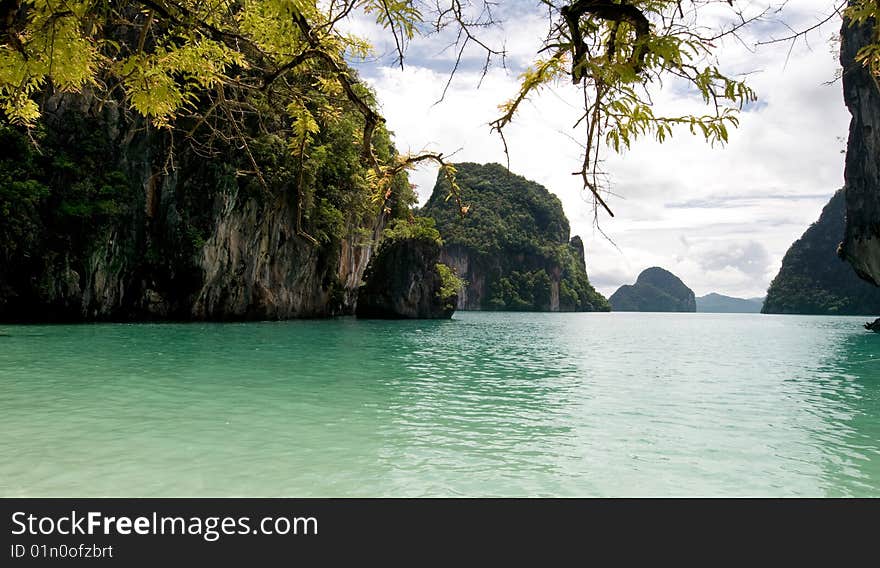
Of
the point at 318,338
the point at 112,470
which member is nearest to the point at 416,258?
the point at 318,338

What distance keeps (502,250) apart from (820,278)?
2068 inches

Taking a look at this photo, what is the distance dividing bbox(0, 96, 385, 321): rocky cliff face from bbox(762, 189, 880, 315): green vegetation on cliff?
8577cm

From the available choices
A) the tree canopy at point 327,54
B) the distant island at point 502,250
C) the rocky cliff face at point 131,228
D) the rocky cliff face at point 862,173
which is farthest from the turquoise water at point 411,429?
the distant island at point 502,250

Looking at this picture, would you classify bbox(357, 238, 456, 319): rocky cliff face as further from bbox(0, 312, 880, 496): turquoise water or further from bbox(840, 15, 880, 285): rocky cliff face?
bbox(0, 312, 880, 496): turquoise water

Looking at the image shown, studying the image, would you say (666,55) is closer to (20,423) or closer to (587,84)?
(587,84)

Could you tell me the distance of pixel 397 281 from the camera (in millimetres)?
44812

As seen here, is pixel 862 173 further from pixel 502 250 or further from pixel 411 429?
pixel 502 250

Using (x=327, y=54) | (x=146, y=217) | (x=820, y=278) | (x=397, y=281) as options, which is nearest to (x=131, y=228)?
(x=146, y=217)

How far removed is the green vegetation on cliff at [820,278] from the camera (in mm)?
84750

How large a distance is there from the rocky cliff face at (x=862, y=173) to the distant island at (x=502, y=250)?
222 feet
